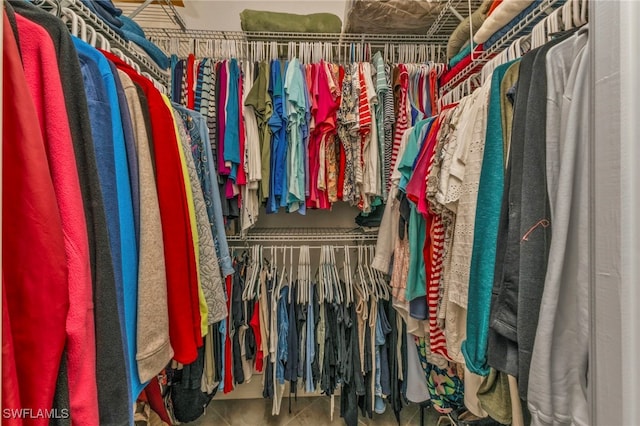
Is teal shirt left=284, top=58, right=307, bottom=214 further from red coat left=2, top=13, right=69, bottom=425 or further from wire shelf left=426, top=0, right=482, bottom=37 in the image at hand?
red coat left=2, top=13, right=69, bottom=425

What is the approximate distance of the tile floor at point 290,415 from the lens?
5.50ft

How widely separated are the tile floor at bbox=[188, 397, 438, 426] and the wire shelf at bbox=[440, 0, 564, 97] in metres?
1.74

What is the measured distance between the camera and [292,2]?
1.93 metres

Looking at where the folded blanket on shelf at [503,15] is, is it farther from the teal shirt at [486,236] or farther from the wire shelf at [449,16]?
the wire shelf at [449,16]

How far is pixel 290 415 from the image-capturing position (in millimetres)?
1706

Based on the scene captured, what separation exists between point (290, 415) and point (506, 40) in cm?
196

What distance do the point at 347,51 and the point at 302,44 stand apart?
27 cm

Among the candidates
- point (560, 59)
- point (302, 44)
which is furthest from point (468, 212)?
point (302, 44)

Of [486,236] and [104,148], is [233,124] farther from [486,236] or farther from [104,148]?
[486,236]

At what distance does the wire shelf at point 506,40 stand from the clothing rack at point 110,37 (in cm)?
116

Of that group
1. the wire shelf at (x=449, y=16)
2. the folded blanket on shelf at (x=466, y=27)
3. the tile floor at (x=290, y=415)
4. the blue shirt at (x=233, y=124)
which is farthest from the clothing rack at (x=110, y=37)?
the tile floor at (x=290, y=415)

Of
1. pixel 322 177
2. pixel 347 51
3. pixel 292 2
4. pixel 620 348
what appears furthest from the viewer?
pixel 292 2

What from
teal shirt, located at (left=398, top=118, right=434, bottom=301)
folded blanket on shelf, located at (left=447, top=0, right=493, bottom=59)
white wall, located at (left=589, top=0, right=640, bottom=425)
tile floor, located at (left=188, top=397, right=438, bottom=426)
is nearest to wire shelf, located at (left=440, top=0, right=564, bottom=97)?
folded blanket on shelf, located at (left=447, top=0, right=493, bottom=59)

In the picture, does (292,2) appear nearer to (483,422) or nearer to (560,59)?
(560,59)
